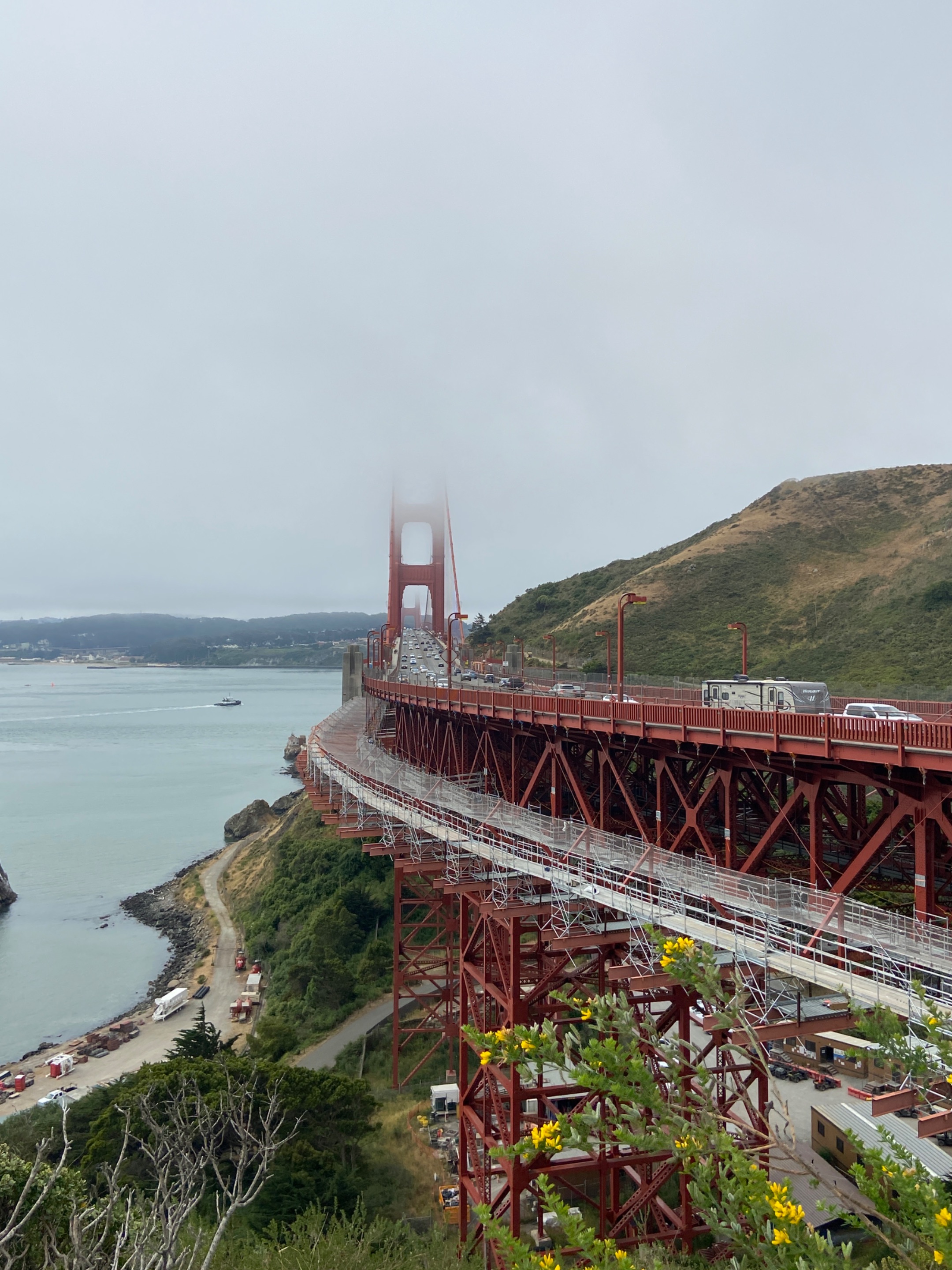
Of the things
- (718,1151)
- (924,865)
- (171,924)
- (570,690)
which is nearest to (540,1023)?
(924,865)

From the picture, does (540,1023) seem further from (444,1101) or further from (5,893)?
(5,893)

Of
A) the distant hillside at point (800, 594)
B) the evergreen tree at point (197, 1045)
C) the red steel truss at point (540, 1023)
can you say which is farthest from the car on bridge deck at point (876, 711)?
the distant hillside at point (800, 594)

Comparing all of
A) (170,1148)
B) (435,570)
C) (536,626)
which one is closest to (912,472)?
(536,626)

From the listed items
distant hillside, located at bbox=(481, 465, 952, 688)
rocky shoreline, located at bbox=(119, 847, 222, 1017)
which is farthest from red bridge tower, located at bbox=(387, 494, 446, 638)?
rocky shoreline, located at bbox=(119, 847, 222, 1017)

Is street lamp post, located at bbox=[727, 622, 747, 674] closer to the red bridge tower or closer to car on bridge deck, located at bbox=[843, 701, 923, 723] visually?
car on bridge deck, located at bbox=[843, 701, 923, 723]

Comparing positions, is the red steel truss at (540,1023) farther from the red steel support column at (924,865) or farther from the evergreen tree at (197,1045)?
the evergreen tree at (197,1045)

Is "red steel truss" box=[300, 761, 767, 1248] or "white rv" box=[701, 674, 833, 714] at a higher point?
"white rv" box=[701, 674, 833, 714]
